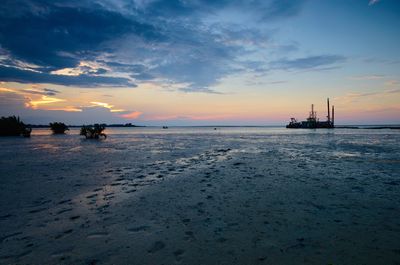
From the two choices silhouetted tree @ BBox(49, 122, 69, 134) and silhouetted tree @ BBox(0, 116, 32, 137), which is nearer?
silhouetted tree @ BBox(0, 116, 32, 137)

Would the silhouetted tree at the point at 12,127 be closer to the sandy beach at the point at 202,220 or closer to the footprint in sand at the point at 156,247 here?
the sandy beach at the point at 202,220

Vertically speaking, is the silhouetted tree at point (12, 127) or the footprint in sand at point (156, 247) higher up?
the silhouetted tree at point (12, 127)

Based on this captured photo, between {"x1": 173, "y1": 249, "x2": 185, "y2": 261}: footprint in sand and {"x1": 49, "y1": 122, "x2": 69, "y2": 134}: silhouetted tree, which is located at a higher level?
{"x1": 49, "y1": 122, "x2": 69, "y2": 134}: silhouetted tree

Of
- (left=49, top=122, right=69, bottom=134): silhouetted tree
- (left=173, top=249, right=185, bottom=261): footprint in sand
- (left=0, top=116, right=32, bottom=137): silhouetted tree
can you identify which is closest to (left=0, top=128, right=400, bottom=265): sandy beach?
(left=173, top=249, right=185, bottom=261): footprint in sand

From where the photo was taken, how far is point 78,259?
367 centimetres

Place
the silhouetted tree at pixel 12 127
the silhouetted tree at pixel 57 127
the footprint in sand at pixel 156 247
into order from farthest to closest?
the silhouetted tree at pixel 57 127 < the silhouetted tree at pixel 12 127 < the footprint in sand at pixel 156 247

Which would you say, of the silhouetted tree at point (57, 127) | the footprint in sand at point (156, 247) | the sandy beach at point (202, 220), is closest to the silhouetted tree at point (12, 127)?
the silhouetted tree at point (57, 127)

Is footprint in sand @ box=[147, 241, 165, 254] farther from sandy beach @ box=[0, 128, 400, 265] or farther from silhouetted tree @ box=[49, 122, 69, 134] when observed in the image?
silhouetted tree @ box=[49, 122, 69, 134]

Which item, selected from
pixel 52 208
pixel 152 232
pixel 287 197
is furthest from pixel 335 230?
pixel 52 208

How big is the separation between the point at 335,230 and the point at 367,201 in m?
2.66

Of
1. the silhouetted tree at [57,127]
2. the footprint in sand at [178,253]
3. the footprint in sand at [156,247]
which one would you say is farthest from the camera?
the silhouetted tree at [57,127]

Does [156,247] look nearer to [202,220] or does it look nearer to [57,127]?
[202,220]

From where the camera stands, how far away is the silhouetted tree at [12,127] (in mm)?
44416

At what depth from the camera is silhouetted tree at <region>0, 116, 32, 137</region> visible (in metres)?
44.4
